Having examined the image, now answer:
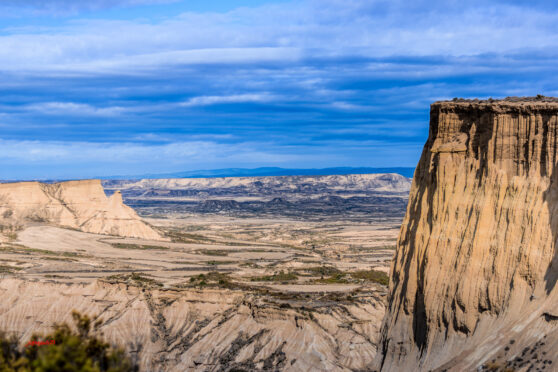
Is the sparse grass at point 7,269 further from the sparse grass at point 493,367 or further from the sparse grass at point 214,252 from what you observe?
the sparse grass at point 493,367

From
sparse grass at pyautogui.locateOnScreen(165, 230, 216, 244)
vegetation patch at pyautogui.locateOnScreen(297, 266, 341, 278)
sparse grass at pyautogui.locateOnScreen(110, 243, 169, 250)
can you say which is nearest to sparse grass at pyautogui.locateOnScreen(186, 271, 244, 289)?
vegetation patch at pyautogui.locateOnScreen(297, 266, 341, 278)

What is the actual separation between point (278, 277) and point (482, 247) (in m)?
60.7

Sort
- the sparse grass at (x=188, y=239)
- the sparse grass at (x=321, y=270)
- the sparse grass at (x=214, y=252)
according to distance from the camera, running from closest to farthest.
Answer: the sparse grass at (x=321, y=270) → the sparse grass at (x=214, y=252) → the sparse grass at (x=188, y=239)

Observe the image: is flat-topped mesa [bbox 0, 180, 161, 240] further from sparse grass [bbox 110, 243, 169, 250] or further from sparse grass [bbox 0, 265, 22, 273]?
sparse grass [bbox 0, 265, 22, 273]

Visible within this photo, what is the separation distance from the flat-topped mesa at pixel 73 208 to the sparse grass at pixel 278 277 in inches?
2526

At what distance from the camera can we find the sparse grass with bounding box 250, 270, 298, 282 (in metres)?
88.2

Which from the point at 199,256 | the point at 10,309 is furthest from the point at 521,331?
the point at 199,256

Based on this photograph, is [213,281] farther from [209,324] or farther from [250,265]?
[250,265]

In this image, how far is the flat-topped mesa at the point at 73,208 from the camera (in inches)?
5989

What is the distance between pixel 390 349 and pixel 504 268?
733 centimetres

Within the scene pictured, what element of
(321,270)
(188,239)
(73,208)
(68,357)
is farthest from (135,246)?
(68,357)

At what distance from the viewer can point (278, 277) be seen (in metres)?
90.4

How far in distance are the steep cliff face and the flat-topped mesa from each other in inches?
4844

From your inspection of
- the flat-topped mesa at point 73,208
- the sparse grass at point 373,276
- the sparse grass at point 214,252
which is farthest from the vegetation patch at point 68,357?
the flat-topped mesa at point 73,208
